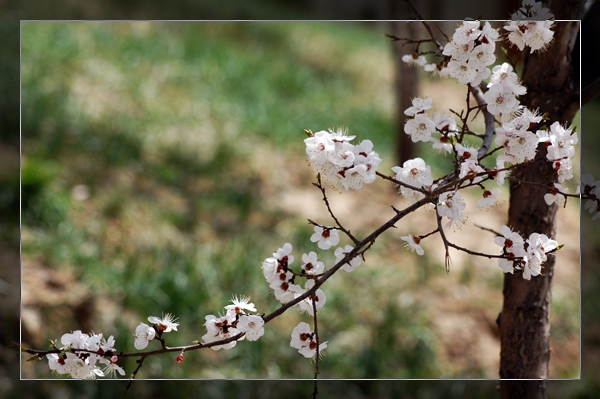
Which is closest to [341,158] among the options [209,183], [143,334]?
[143,334]

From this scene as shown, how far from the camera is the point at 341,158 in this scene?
1.97 feet

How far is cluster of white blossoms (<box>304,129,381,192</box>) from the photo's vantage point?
60 centimetres

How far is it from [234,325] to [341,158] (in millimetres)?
253

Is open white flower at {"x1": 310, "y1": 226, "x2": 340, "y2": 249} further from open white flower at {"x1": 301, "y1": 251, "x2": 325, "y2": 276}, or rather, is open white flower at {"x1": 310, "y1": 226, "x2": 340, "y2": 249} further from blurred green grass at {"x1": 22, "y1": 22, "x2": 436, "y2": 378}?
blurred green grass at {"x1": 22, "y1": 22, "x2": 436, "y2": 378}

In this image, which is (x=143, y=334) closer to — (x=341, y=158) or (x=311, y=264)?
(x=311, y=264)

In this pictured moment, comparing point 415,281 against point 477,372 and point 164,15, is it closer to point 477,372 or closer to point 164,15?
point 477,372

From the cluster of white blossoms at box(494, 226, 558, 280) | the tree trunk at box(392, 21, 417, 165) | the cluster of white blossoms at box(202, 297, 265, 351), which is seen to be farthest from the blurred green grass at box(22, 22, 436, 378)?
the cluster of white blossoms at box(494, 226, 558, 280)

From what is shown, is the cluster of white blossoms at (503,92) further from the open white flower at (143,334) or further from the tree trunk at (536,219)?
the open white flower at (143,334)

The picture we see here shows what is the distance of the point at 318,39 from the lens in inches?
108

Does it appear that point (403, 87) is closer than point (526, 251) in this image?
No

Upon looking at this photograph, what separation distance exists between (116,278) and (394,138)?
1.36 m

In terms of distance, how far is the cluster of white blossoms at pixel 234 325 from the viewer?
2.28ft

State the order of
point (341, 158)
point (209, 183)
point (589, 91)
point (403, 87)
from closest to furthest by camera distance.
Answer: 1. point (341, 158)
2. point (589, 91)
3. point (209, 183)
4. point (403, 87)

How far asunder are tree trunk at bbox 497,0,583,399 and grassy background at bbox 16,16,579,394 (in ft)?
2.49
